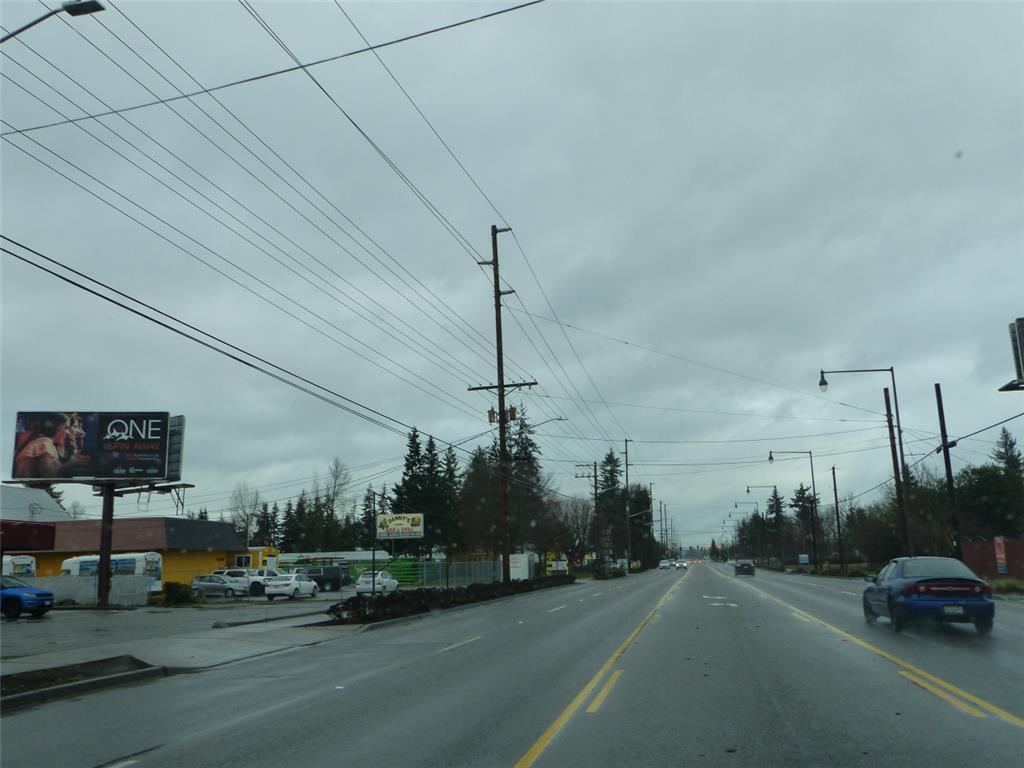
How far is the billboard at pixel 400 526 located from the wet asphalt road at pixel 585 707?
2885 centimetres

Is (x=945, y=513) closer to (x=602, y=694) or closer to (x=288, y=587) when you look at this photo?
(x=288, y=587)

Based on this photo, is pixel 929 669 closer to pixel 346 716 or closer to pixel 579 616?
pixel 346 716

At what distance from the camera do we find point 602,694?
34.4ft

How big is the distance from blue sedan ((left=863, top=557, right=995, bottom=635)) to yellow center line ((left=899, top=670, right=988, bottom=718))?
518 centimetres

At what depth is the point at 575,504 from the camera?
115688 mm

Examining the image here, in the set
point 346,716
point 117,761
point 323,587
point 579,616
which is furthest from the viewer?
point 323,587

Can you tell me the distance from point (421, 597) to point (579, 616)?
754 cm

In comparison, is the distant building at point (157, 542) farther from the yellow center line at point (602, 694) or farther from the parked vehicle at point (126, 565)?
the yellow center line at point (602, 694)

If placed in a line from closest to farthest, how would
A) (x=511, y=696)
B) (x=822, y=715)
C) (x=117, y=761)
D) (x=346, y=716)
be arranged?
(x=117, y=761), (x=822, y=715), (x=346, y=716), (x=511, y=696)

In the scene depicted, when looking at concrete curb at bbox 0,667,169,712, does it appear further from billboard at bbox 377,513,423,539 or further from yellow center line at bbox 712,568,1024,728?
billboard at bbox 377,513,423,539

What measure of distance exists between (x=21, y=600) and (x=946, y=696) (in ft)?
106

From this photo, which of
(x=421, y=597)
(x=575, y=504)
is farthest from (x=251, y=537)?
(x=421, y=597)

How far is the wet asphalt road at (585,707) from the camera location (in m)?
7.64

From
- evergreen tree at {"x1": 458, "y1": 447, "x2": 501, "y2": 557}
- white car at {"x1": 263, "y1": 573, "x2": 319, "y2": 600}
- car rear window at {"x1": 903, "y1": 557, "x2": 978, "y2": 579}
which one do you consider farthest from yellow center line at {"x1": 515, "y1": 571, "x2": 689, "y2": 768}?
evergreen tree at {"x1": 458, "y1": 447, "x2": 501, "y2": 557}
